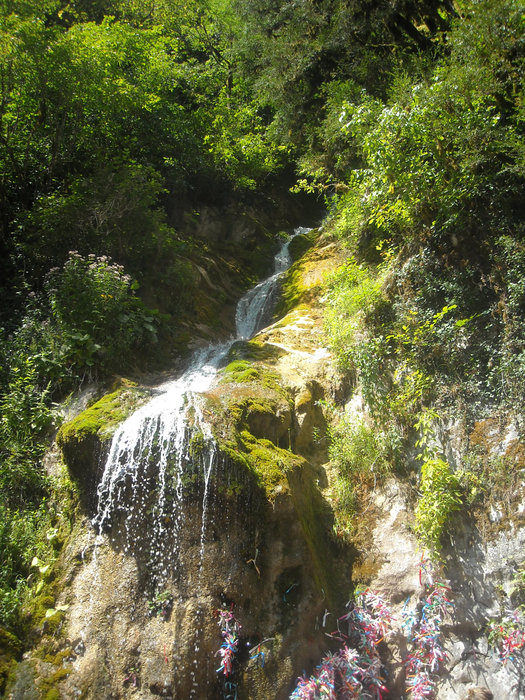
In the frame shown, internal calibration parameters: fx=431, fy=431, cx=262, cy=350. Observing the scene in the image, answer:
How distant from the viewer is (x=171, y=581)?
424 centimetres

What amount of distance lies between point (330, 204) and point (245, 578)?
8.41 metres

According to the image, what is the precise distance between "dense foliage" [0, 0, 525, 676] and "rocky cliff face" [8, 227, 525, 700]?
1.48ft

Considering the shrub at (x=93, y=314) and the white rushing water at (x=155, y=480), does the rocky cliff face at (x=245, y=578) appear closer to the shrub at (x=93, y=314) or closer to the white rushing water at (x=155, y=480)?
the white rushing water at (x=155, y=480)

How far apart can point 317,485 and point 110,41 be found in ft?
37.8

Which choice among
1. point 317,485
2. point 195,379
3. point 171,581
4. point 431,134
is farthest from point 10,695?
point 431,134

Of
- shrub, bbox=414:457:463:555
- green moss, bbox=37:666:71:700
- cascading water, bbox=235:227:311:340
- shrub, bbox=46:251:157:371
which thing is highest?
shrub, bbox=46:251:157:371

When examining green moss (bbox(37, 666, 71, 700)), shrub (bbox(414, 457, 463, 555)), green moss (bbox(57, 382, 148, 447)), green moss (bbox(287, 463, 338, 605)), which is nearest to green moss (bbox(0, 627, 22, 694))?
green moss (bbox(37, 666, 71, 700))

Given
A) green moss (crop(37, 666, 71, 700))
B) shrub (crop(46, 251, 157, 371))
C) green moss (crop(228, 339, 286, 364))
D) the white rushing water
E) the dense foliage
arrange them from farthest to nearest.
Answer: green moss (crop(228, 339, 286, 364)) → shrub (crop(46, 251, 157, 371)) → the dense foliage → the white rushing water → green moss (crop(37, 666, 71, 700))

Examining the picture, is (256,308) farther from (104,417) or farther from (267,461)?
(267,461)

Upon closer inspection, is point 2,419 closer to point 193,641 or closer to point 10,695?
point 10,695

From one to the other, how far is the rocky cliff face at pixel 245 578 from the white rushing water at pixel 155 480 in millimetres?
31

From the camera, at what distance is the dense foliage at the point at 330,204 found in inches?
202

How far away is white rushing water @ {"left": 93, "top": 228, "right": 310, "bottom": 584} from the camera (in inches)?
173

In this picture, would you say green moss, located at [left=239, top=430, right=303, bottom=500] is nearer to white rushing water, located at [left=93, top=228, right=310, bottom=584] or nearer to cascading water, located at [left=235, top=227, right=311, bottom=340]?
white rushing water, located at [left=93, top=228, right=310, bottom=584]
